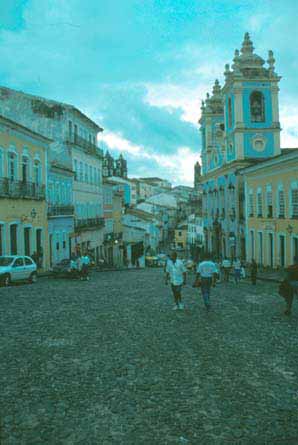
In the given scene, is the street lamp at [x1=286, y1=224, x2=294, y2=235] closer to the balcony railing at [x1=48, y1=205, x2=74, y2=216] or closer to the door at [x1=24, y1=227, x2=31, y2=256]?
the balcony railing at [x1=48, y1=205, x2=74, y2=216]

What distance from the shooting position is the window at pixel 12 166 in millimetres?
25984

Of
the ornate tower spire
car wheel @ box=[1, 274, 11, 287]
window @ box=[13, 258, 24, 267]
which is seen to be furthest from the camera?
the ornate tower spire

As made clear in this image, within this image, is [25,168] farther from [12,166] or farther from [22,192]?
[22,192]

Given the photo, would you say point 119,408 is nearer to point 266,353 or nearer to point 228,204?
point 266,353

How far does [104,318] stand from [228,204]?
36529 millimetres

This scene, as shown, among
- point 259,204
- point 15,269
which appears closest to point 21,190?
point 15,269

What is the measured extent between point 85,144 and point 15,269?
906 inches

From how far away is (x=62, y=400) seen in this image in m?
6.25

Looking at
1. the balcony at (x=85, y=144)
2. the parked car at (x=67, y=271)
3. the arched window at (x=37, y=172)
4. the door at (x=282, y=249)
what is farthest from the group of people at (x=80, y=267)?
the balcony at (x=85, y=144)

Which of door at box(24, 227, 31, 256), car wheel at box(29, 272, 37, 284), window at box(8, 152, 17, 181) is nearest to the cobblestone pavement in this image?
car wheel at box(29, 272, 37, 284)

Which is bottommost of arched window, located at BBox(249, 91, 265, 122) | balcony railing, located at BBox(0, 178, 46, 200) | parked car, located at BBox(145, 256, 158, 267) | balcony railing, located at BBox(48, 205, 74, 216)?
parked car, located at BBox(145, 256, 158, 267)

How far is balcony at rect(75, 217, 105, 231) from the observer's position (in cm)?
3921

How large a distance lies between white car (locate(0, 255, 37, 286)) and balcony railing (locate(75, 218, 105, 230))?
16.6 metres

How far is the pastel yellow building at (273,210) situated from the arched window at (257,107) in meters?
6.93
